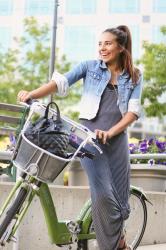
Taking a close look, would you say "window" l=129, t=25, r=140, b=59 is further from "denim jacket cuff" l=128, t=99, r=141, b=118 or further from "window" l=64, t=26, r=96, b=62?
"denim jacket cuff" l=128, t=99, r=141, b=118

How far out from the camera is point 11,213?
378 cm

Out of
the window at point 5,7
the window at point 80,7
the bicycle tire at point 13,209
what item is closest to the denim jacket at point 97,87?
the bicycle tire at point 13,209

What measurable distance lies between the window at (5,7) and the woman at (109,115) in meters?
38.2

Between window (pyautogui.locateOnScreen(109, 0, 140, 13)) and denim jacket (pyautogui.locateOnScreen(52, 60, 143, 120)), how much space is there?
36.4m

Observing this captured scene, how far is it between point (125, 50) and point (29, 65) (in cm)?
2322

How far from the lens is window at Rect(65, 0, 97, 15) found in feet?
132

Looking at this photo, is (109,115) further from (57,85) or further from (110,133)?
(57,85)

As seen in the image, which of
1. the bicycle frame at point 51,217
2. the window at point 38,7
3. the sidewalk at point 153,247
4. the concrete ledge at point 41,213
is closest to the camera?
the bicycle frame at point 51,217

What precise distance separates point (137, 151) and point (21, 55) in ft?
67.4

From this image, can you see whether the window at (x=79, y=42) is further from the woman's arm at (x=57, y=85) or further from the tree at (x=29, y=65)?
the woman's arm at (x=57, y=85)

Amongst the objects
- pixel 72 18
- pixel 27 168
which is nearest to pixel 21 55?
pixel 72 18

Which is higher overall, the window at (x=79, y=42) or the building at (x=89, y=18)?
the building at (x=89, y=18)

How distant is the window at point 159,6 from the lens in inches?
1588

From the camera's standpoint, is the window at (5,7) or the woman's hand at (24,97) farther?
the window at (5,7)
